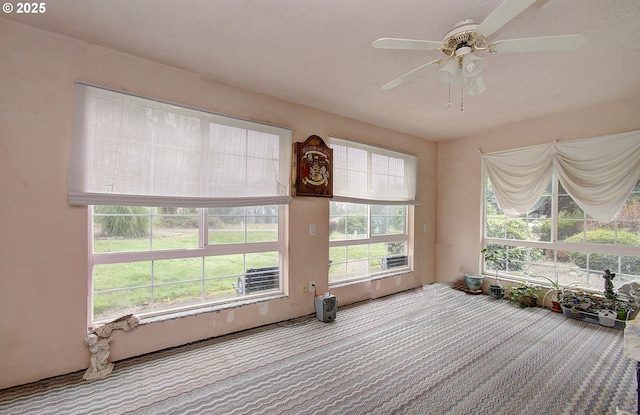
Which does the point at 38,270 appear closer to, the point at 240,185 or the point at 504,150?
the point at 240,185

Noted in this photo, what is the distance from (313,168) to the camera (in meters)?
3.16

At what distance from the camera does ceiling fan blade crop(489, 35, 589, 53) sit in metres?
1.39

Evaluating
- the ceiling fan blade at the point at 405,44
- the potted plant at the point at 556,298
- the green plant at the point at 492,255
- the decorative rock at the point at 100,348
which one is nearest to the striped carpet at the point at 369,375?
the decorative rock at the point at 100,348

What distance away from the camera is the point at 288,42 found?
2.00 metres

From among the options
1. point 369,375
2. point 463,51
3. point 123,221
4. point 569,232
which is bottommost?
point 369,375

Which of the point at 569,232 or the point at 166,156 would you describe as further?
the point at 569,232

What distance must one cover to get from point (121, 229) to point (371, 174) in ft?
9.67

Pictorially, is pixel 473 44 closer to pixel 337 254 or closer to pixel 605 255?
pixel 337 254

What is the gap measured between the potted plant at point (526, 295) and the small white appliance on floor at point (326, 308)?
2588 mm

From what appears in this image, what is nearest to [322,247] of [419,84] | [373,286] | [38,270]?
[373,286]

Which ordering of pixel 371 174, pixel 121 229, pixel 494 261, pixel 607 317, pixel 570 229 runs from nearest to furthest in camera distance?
pixel 121 229 < pixel 607 317 < pixel 570 229 < pixel 371 174 < pixel 494 261

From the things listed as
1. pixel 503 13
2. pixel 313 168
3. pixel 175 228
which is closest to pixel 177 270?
pixel 175 228

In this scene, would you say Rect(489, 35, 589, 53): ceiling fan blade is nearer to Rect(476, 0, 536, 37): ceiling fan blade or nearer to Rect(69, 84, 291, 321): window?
Rect(476, 0, 536, 37): ceiling fan blade

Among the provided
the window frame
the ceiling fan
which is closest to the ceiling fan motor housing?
the ceiling fan
